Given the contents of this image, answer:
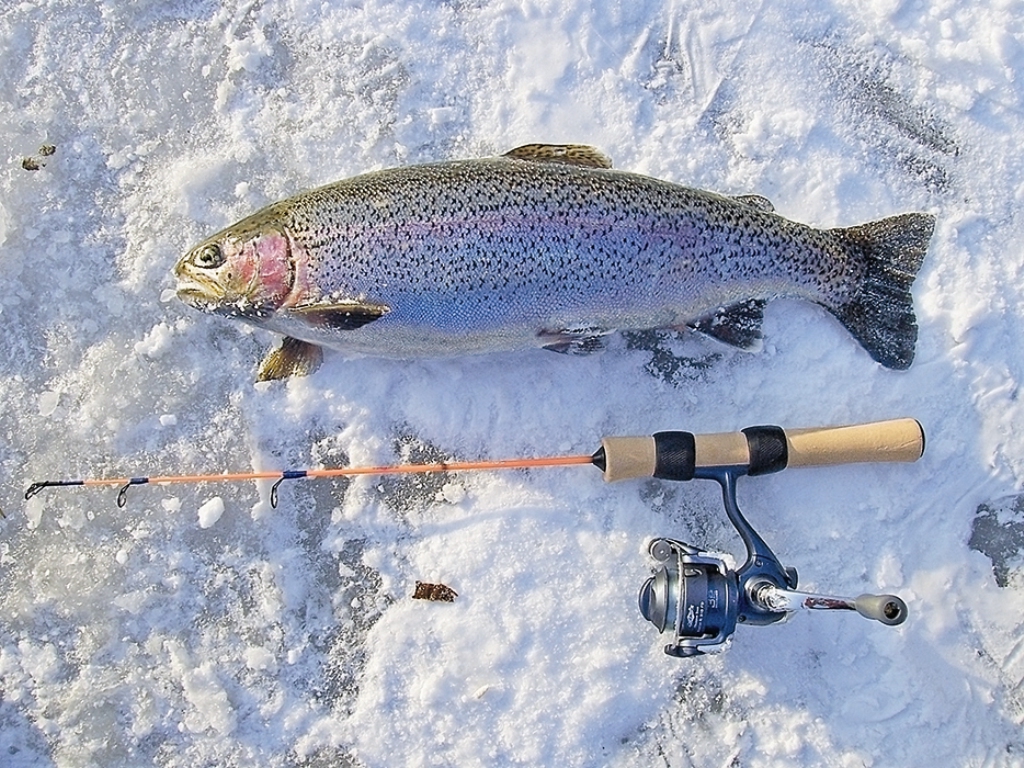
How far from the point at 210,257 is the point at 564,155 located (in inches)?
50.3

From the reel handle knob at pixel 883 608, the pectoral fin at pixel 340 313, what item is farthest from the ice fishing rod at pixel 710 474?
the pectoral fin at pixel 340 313

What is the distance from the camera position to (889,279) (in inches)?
122

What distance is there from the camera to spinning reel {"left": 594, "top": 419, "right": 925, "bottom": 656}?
8.83 ft

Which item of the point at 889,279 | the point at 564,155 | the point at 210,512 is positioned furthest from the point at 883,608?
the point at 210,512

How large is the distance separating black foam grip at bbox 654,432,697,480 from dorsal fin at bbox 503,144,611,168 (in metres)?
1.01

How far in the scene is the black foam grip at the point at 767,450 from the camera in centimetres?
292

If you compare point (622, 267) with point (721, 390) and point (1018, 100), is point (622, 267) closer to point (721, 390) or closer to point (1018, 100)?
point (721, 390)

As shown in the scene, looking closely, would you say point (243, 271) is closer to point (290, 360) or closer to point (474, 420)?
point (290, 360)

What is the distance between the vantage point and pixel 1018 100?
130 inches

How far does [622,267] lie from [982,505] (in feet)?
5.47

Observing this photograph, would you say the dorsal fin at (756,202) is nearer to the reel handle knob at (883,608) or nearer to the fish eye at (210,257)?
the reel handle knob at (883,608)

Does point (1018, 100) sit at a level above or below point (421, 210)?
above

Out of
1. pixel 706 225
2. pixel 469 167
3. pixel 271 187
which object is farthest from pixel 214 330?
pixel 706 225

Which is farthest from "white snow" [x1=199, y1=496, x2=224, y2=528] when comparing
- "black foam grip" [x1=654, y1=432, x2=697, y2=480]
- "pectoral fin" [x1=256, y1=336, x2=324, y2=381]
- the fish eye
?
"black foam grip" [x1=654, y1=432, x2=697, y2=480]
